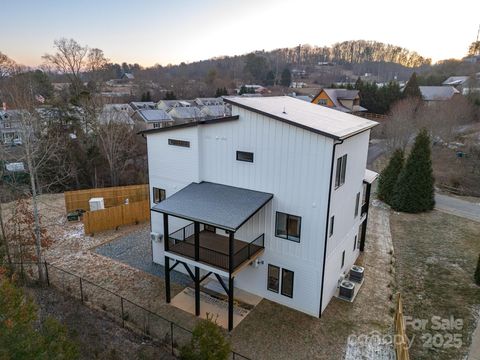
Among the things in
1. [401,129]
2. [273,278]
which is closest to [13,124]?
[273,278]

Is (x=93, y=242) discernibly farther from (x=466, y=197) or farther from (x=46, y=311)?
(x=466, y=197)

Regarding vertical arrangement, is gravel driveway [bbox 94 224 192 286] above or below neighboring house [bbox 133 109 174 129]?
below

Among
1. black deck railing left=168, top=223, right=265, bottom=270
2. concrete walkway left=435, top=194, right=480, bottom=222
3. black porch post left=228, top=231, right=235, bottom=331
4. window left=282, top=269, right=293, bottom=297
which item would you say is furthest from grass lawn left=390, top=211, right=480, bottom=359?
black deck railing left=168, top=223, right=265, bottom=270

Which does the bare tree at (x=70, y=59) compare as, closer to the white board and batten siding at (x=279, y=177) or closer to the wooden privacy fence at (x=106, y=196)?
the wooden privacy fence at (x=106, y=196)

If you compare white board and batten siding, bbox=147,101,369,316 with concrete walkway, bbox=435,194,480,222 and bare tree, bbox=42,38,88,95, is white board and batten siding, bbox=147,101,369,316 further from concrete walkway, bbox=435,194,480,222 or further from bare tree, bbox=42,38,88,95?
bare tree, bbox=42,38,88,95

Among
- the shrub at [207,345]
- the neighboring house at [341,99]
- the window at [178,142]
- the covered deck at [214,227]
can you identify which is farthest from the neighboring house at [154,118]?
the shrub at [207,345]

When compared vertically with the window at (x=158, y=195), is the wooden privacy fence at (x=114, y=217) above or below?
below
